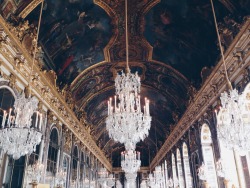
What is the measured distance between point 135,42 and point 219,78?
18.0 feet

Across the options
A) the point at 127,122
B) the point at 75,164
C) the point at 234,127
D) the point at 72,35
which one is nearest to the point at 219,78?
the point at 234,127

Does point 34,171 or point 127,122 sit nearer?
point 127,122

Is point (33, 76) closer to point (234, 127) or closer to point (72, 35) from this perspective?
point (72, 35)

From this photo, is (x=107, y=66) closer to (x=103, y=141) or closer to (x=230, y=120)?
(x=230, y=120)

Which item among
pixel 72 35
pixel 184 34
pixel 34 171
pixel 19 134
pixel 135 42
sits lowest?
pixel 34 171

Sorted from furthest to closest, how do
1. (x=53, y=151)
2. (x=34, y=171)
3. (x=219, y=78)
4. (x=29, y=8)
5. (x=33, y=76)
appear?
(x=53, y=151)
(x=219, y=78)
(x=33, y=76)
(x=34, y=171)
(x=29, y=8)

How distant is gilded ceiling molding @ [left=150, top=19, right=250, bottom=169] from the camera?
789 centimetres

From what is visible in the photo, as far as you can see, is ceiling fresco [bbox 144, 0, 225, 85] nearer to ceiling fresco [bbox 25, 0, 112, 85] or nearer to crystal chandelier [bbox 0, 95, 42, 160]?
ceiling fresco [bbox 25, 0, 112, 85]

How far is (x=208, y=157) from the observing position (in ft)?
41.6

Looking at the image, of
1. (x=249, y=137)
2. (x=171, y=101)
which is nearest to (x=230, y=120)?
(x=249, y=137)

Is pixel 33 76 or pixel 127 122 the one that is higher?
pixel 33 76

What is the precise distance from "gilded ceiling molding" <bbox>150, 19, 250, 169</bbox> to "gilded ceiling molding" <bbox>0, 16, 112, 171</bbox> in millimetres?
7585

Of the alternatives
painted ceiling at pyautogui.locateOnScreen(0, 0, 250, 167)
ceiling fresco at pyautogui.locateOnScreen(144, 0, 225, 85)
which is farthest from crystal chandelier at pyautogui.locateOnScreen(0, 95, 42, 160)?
ceiling fresco at pyautogui.locateOnScreen(144, 0, 225, 85)

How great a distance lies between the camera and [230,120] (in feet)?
18.6
